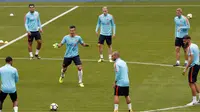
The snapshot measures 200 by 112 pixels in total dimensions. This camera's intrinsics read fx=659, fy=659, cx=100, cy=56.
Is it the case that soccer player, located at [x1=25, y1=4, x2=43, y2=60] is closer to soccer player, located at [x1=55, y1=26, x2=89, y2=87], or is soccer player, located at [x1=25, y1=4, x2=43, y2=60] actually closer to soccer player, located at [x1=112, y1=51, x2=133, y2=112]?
soccer player, located at [x1=55, y1=26, x2=89, y2=87]

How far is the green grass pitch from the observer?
84.6 feet

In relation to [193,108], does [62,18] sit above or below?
above

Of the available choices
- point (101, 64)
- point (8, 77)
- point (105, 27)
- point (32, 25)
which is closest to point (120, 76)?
point (8, 77)

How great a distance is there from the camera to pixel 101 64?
1316 inches

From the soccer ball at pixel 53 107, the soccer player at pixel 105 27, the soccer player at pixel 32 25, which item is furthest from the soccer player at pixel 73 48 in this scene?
the soccer player at pixel 32 25

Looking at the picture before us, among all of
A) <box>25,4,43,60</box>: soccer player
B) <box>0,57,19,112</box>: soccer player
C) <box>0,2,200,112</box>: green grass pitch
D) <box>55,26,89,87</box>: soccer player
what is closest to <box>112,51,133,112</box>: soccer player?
<box>0,2,200,112</box>: green grass pitch

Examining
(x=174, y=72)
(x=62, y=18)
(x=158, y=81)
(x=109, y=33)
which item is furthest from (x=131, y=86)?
(x=62, y=18)

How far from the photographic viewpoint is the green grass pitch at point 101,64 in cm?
2578

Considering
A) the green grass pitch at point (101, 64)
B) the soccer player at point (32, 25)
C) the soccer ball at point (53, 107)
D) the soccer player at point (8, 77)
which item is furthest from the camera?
the soccer player at point (32, 25)

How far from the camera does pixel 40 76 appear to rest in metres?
30.7

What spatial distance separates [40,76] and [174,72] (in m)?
6.30

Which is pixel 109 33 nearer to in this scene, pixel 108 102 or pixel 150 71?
pixel 150 71

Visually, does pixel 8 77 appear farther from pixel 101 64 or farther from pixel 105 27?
pixel 105 27

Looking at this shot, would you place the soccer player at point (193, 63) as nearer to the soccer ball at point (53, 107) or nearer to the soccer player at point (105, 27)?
the soccer ball at point (53, 107)
